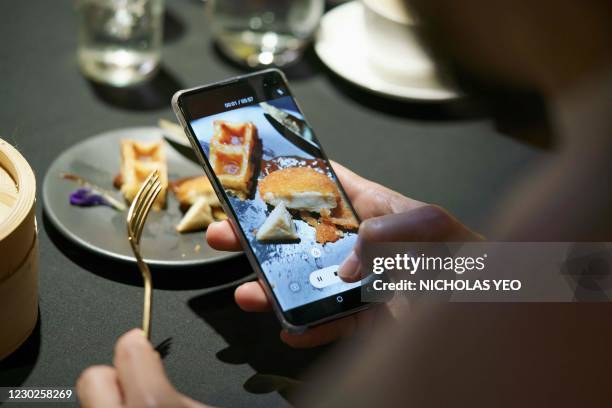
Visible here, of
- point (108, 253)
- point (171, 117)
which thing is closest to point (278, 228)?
point (108, 253)

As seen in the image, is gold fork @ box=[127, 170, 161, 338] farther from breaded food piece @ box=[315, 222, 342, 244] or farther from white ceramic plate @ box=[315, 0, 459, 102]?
white ceramic plate @ box=[315, 0, 459, 102]

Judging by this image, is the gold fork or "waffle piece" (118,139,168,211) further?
"waffle piece" (118,139,168,211)

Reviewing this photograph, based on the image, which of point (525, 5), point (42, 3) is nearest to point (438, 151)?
point (525, 5)

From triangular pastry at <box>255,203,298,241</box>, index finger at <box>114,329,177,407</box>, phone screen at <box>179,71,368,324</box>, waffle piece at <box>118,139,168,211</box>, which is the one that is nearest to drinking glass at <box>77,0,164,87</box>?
waffle piece at <box>118,139,168,211</box>

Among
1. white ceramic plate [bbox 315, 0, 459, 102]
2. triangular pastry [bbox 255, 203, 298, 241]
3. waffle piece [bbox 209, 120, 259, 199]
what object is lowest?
white ceramic plate [bbox 315, 0, 459, 102]

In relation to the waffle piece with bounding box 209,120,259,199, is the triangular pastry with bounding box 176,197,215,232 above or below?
below

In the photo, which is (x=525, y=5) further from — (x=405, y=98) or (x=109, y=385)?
(x=109, y=385)

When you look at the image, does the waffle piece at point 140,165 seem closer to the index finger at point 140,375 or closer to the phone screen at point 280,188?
the phone screen at point 280,188
